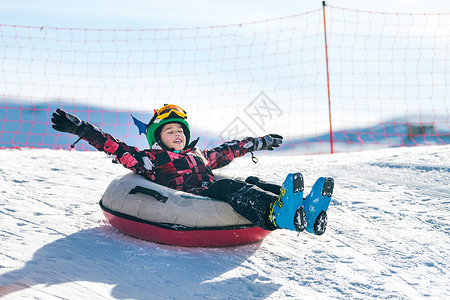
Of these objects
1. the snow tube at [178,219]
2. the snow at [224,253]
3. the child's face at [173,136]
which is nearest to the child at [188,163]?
the child's face at [173,136]

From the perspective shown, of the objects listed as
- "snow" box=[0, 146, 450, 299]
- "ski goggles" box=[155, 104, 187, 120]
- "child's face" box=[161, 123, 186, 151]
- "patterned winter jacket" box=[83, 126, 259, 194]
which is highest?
"ski goggles" box=[155, 104, 187, 120]

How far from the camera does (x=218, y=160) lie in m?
4.29

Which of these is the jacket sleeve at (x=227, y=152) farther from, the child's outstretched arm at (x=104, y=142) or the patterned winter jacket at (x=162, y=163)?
the child's outstretched arm at (x=104, y=142)

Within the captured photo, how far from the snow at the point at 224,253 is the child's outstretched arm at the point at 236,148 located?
0.81 metres

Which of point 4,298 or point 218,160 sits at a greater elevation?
point 218,160

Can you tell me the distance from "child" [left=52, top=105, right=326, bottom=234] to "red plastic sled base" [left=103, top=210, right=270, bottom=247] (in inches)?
8.1

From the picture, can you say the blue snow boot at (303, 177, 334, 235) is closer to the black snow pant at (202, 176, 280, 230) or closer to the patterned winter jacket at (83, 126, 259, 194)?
the black snow pant at (202, 176, 280, 230)

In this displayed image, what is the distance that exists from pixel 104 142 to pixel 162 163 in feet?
1.54

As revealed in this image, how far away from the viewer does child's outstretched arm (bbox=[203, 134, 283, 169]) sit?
4.27m

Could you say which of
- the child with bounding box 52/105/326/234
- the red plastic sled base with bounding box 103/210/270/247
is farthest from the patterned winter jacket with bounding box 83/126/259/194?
the red plastic sled base with bounding box 103/210/270/247

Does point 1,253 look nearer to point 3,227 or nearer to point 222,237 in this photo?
point 3,227

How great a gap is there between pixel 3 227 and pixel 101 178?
1916mm

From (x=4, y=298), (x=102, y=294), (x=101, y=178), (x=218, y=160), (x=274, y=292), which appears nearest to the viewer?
(x=4, y=298)

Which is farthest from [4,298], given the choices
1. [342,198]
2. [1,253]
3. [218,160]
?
[342,198]
